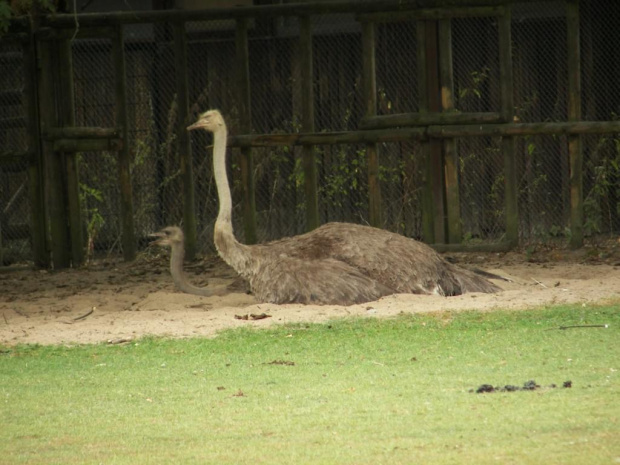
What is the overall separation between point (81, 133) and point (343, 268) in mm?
4012

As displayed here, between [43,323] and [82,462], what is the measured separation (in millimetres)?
3805

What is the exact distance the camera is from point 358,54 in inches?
508

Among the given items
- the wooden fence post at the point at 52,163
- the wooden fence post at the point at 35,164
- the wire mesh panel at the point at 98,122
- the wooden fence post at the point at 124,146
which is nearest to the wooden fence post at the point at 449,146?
the wooden fence post at the point at 124,146

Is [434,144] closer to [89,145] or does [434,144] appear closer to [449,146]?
[449,146]

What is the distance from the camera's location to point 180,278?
378 inches

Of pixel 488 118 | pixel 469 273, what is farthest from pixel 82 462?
pixel 488 118

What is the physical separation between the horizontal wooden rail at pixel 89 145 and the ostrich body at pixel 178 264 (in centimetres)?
166

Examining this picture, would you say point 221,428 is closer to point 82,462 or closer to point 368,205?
point 82,462

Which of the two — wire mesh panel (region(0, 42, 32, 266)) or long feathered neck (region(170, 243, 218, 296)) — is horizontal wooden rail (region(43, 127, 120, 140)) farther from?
long feathered neck (region(170, 243, 218, 296))

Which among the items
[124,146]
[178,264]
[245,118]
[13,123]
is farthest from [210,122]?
[13,123]

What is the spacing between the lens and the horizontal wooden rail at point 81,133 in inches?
448

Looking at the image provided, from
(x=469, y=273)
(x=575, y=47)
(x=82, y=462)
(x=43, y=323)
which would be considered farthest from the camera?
(x=575, y=47)

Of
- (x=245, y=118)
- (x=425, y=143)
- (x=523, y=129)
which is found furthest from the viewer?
(x=245, y=118)

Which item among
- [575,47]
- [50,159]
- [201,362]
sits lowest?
[201,362]
